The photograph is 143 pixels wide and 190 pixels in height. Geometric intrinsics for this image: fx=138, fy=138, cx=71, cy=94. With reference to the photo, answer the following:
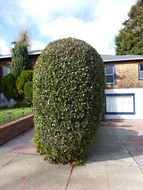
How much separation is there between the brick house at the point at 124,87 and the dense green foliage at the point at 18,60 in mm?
7089

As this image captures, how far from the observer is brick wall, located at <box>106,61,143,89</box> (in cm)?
1141

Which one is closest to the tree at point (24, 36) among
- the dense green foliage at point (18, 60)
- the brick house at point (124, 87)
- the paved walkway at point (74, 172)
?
the dense green foliage at point (18, 60)

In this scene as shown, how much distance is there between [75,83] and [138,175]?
247 cm

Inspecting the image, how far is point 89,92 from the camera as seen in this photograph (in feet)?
10.3

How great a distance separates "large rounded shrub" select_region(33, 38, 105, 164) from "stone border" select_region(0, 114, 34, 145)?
8.14 feet

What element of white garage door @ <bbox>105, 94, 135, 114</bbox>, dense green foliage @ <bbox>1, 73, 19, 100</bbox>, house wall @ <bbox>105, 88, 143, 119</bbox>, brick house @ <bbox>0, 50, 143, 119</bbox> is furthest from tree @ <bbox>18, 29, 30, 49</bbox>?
house wall @ <bbox>105, 88, 143, 119</bbox>

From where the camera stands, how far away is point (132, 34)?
21.5 meters

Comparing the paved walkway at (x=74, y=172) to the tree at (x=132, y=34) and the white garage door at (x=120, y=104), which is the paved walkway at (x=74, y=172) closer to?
the white garage door at (x=120, y=104)

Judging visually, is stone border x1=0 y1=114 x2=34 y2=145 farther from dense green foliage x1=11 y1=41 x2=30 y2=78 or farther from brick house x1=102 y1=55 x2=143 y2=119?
brick house x1=102 y1=55 x2=143 y2=119

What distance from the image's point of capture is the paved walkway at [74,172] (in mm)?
2668

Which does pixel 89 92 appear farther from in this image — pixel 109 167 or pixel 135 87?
pixel 135 87

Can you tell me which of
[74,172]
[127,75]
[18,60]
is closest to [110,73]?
[127,75]

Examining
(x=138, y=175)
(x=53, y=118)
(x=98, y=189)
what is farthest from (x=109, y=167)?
(x=53, y=118)

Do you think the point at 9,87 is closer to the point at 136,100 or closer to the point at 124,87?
the point at 124,87
